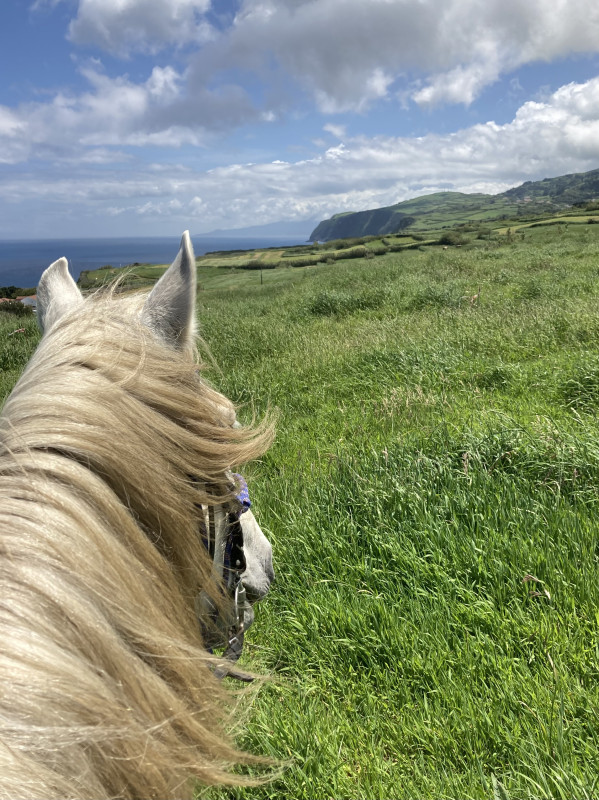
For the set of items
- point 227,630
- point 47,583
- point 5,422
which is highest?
point 5,422

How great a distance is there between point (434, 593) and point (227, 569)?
1.26 meters

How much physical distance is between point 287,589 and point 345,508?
64cm

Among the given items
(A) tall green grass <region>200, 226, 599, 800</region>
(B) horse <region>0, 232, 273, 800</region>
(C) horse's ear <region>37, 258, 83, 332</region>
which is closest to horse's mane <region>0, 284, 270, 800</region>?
(B) horse <region>0, 232, 273, 800</region>

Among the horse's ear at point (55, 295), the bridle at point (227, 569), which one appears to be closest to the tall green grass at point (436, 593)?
the bridle at point (227, 569)

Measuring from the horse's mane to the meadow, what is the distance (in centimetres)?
52

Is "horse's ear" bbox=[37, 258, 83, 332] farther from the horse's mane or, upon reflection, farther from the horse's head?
the horse's mane

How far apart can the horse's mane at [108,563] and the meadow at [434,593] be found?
0.52 m

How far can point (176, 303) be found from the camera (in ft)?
4.71

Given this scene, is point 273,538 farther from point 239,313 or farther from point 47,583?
point 239,313

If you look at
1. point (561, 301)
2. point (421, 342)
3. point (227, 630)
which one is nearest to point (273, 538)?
point (227, 630)

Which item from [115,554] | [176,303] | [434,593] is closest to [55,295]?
[176,303]

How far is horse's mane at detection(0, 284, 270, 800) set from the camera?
813 mm

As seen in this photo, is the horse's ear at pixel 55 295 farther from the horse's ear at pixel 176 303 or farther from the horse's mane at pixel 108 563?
the horse's ear at pixel 176 303

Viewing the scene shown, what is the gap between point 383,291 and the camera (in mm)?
10789
